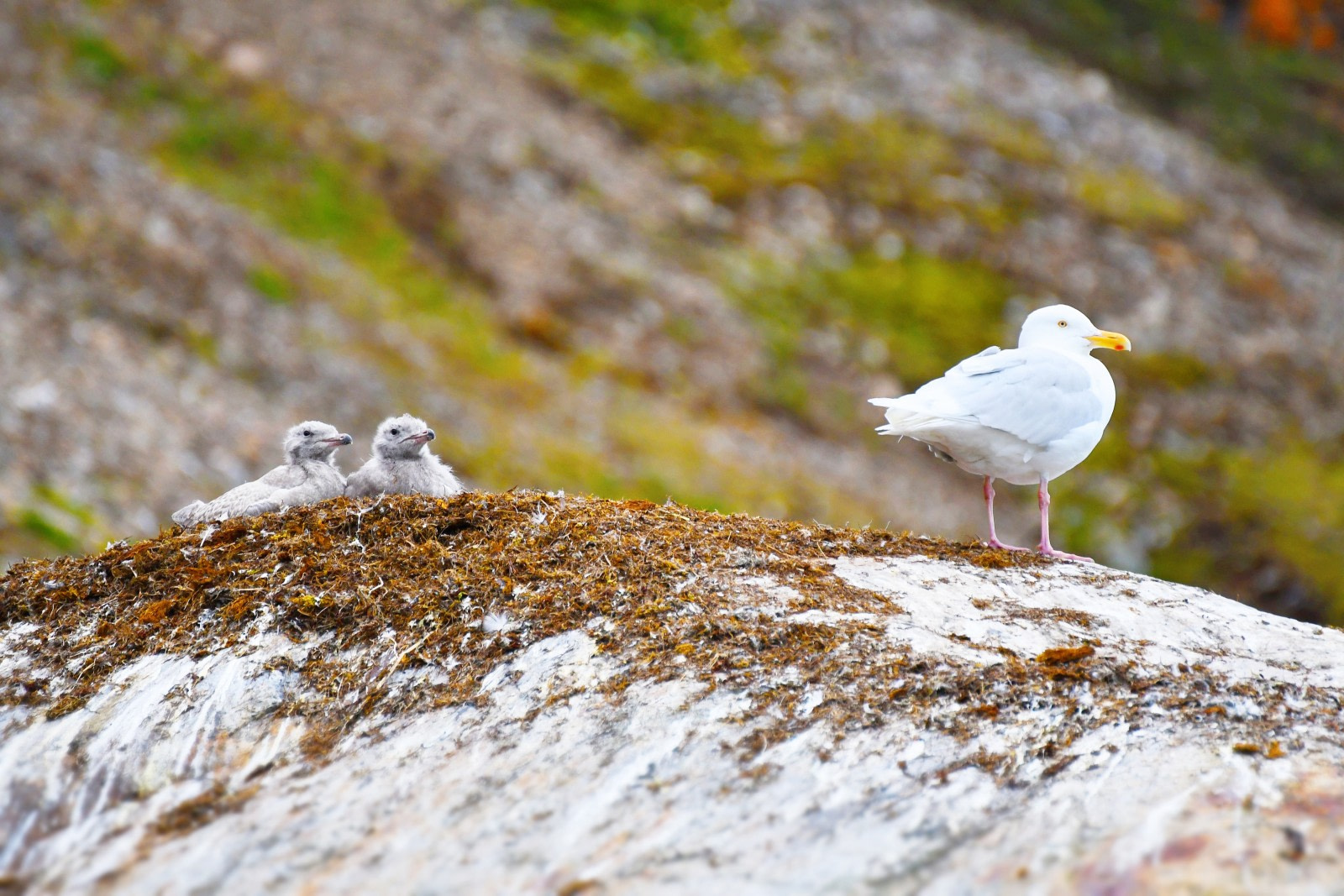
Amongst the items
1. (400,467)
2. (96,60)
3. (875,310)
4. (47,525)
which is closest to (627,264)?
(875,310)

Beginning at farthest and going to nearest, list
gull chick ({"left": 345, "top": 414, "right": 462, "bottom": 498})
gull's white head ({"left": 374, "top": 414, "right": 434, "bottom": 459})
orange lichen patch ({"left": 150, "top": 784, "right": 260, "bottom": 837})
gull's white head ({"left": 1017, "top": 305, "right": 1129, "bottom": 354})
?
gull's white head ({"left": 374, "top": 414, "right": 434, "bottom": 459})
gull's white head ({"left": 1017, "top": 305, "right": 1129, "bottom": 354})
gull chick ({"left": 345, "top": 414, "right": 462, "bottom": 498})
orange lichen patch ({"left": 150, "top": 784, "right": 260, "bottom": 837})

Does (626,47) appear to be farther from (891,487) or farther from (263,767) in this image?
(263,767)

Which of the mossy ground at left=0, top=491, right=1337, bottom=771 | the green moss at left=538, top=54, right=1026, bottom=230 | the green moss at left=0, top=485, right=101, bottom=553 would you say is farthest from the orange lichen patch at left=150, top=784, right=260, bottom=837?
the green moss at left=538, top=54, right=1026, bottom=230

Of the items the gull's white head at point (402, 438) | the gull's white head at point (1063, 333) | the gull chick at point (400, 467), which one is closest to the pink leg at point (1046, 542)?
the gull's white head at point (1063, 333)

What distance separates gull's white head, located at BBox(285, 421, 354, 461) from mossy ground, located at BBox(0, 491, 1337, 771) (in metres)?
1.69

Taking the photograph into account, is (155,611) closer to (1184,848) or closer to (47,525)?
(1184,848)

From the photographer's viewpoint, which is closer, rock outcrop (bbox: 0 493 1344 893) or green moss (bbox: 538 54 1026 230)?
rock outcrop (bbox: 0 493 1344 893)

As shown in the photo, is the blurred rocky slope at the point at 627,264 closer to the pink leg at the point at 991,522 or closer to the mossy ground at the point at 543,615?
the mossy ground at the point at 543,615

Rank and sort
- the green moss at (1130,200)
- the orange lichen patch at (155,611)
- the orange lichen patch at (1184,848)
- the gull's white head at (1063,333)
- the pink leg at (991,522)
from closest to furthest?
1. the orange lichen patch at (1184,848)
2. the orange lichen patch at (155,611)
3. the pink leg at (991,522)
4. the gull's white head at (1063,333)
5. the green moss at (1130,200)

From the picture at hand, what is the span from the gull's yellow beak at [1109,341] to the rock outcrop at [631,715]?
2.09 m

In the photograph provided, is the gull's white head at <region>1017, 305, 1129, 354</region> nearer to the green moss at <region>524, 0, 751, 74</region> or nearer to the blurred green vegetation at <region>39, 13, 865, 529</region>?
the blurred green vegetation at <region>39, 13, 865, 529</region>

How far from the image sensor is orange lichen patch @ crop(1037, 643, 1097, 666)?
248 inches

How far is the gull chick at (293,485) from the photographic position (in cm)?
860

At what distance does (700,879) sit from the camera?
5.02 meters
